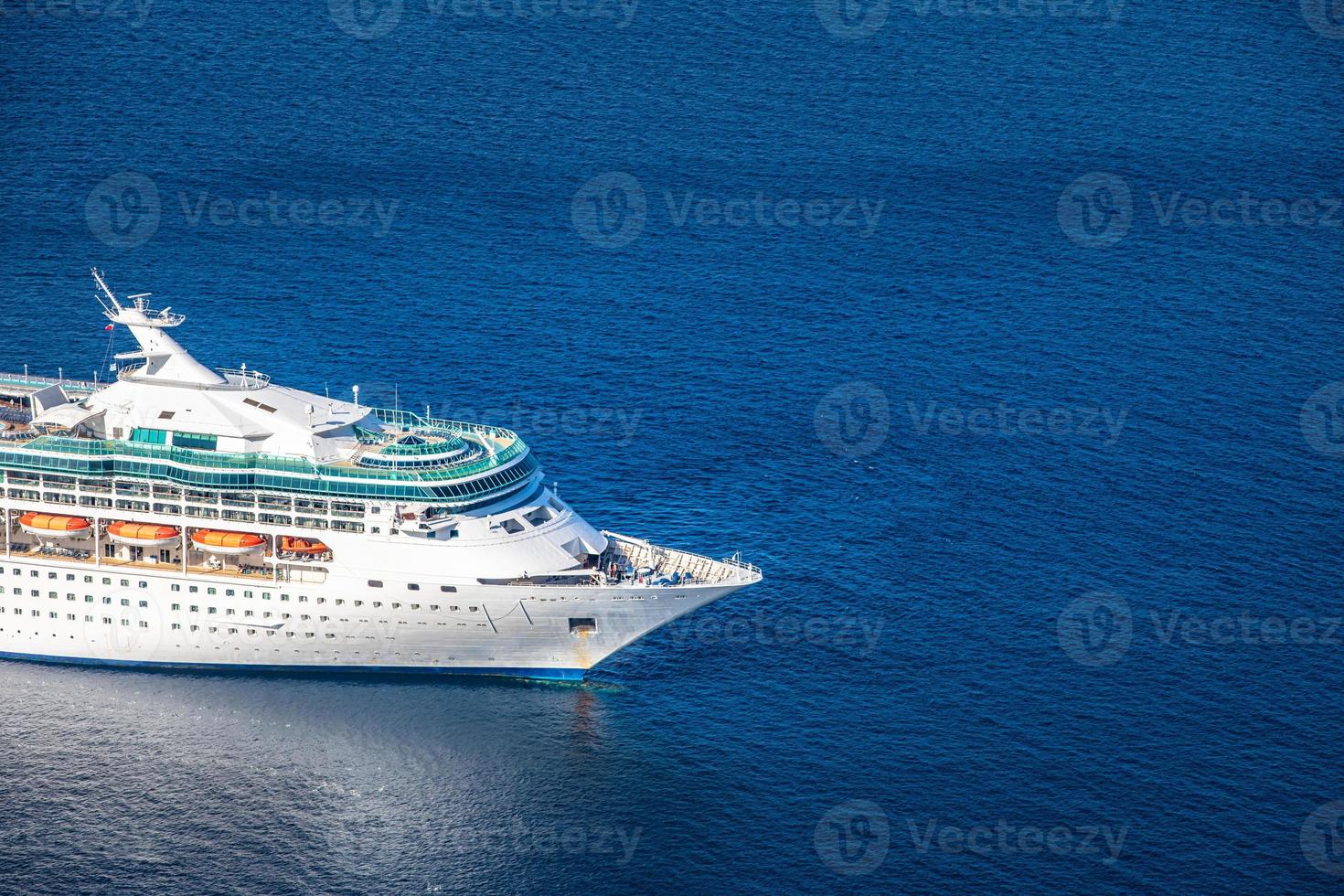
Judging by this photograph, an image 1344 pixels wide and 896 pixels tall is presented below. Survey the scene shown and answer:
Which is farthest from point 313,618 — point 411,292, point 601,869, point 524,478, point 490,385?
point 411,292

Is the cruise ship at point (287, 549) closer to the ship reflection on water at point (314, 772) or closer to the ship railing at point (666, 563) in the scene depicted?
the ship railing at point (666, 563)

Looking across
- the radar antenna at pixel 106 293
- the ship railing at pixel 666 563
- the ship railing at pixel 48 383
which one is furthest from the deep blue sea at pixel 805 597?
the ship railing at pixel 48 383

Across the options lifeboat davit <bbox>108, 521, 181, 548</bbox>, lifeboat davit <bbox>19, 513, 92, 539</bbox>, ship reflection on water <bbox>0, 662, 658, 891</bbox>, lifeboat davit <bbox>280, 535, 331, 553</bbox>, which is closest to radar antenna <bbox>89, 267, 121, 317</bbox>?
lifeboat davit <bbox>19, 513, 92, 539</bbox>

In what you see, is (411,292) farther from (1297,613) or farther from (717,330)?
(1297,613)

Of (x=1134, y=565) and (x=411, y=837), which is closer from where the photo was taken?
(x=411, y=837)

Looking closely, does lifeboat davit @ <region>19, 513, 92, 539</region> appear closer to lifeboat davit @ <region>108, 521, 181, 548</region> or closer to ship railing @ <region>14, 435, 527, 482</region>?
lifeboat davit @ <region>108, 521, 181, 548</region>

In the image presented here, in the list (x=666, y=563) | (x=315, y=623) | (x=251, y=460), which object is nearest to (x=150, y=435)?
(x=251, y=460)
